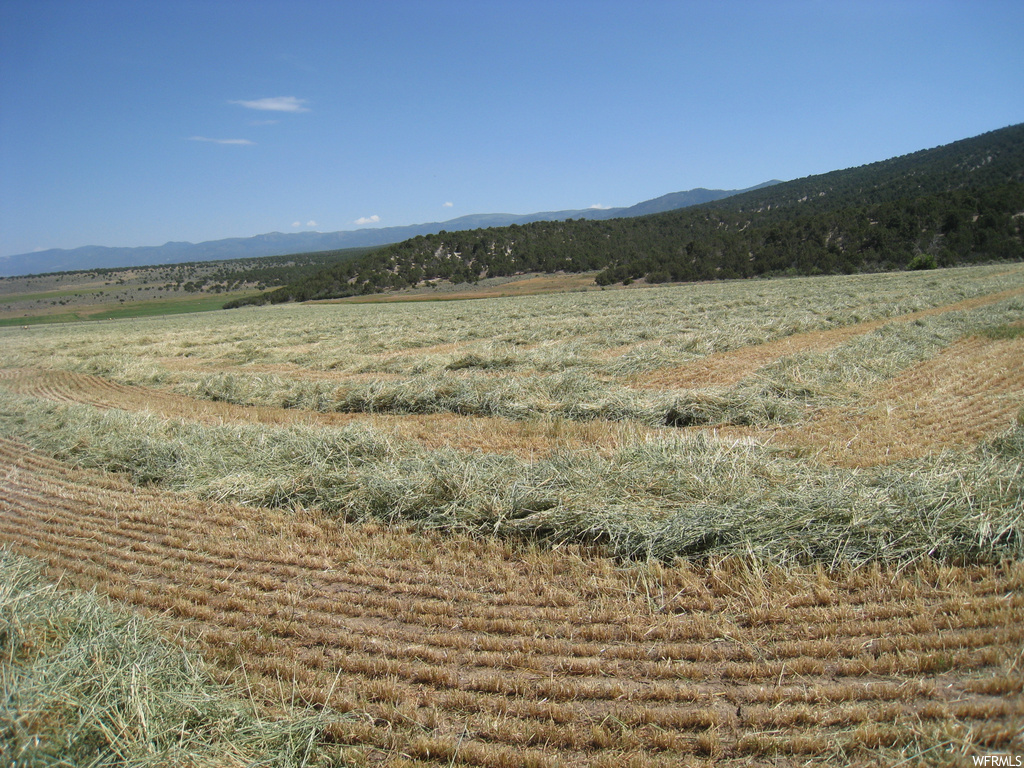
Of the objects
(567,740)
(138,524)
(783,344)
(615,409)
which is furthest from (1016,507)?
(783,344)

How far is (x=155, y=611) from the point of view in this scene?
3.88 metres

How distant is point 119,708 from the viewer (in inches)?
110

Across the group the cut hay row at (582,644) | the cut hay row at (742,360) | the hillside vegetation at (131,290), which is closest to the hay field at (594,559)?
the cut hay row at (582,644)

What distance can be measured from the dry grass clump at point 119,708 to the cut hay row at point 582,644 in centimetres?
25

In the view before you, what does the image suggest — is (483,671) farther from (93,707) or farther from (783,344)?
(783,344)

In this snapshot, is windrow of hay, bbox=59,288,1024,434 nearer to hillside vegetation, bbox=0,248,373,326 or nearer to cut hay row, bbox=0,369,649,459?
cut hay row, bbox=0,369,649,459

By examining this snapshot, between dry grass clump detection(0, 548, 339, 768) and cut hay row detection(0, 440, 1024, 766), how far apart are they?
0.25 m

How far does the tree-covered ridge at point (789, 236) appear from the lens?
5238 centimetres

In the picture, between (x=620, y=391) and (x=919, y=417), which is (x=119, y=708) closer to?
(x=620, y=391)

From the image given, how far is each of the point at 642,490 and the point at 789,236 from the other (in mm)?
65003

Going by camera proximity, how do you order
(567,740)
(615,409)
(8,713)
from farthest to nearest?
1. (615,409)
2. (567,740)
3. (8,713)

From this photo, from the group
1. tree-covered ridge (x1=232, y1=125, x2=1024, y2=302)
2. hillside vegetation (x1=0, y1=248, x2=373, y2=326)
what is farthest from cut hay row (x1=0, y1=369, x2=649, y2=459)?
hillside vegetation (x1=0, y1=248, x2=373, y2=326)

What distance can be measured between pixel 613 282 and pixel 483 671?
59672mm

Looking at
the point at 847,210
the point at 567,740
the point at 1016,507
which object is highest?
the point at 847,210
